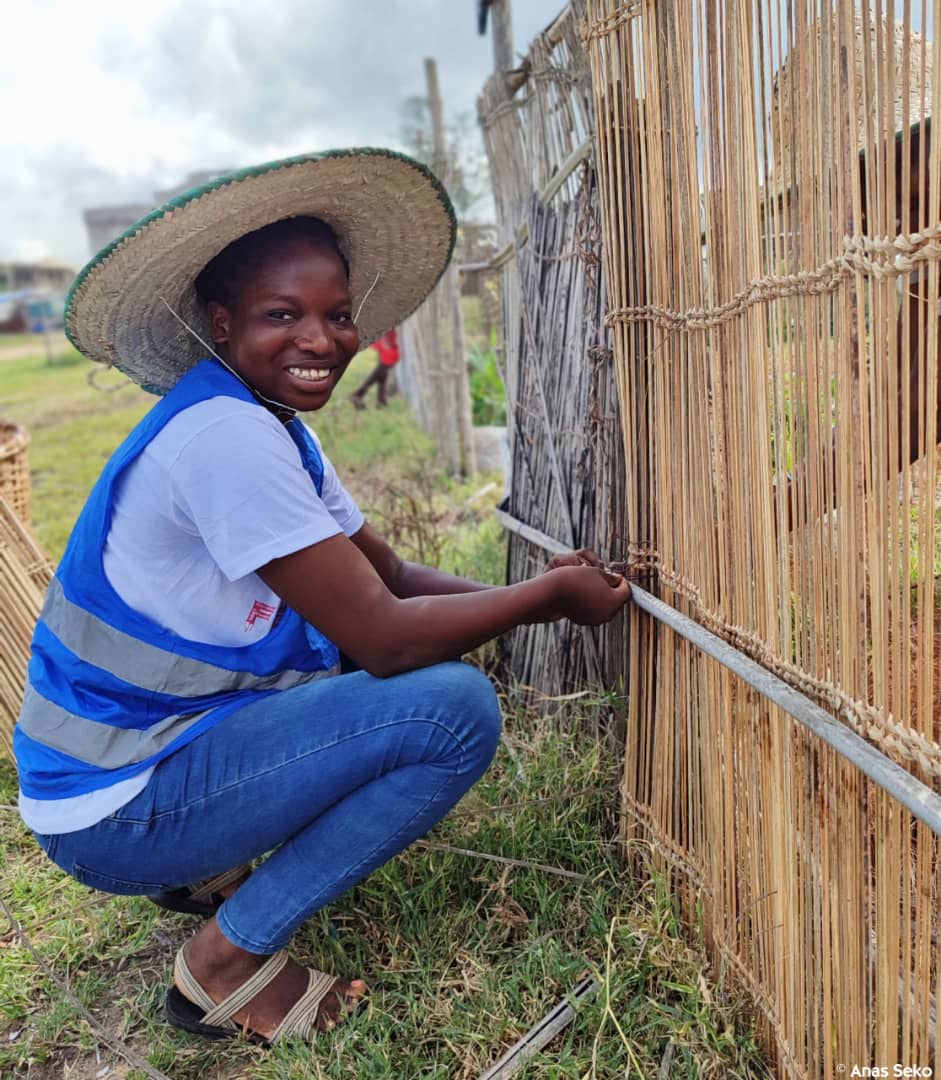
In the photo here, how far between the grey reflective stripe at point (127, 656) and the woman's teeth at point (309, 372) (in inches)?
21.8

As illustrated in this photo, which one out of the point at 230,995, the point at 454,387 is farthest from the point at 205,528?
the point at 454,387

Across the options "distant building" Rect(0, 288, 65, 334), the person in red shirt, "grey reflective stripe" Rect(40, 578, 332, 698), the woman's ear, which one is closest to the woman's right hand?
"grey reflective stripe" Rect(40, 578, 332, 698)

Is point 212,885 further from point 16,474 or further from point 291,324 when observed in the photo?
point 16,474

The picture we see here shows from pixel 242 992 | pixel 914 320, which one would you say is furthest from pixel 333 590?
pixel 914 320

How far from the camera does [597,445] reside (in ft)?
6.68

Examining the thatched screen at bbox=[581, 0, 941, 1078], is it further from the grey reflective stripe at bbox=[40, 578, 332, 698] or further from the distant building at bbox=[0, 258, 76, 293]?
the distant building at bbox=[0, 258, 76, 293]

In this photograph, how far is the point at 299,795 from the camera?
5.53 feet

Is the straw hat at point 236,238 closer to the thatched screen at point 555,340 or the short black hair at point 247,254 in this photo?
the short black hair at point 247,254

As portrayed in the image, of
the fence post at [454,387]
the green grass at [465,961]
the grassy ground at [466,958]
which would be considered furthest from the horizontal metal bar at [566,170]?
the fence post at [454,387]

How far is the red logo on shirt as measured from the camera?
175cm

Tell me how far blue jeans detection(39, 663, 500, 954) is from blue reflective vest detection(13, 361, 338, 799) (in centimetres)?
7

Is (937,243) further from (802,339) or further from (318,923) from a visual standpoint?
(318,923)

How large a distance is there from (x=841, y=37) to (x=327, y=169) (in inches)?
35.2

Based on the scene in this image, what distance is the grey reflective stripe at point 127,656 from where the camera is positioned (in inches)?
66.4
